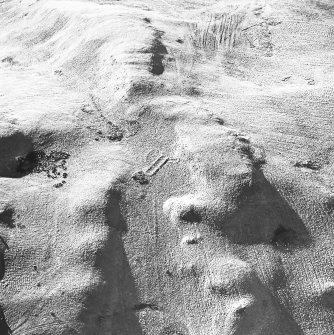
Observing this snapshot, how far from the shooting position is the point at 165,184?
22.1 feet

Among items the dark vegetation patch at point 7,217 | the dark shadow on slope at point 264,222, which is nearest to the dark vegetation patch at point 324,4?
the dark shadow on slope at point 264,222

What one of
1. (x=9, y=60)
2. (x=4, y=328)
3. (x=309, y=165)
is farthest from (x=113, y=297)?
(x=9, y=60)

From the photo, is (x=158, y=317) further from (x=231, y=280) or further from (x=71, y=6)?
(x=71, y=6)

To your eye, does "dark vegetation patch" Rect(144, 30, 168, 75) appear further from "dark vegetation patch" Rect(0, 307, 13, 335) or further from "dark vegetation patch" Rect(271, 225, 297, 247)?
"dark vegetation patch" Rect(0, 307, 13, 335)

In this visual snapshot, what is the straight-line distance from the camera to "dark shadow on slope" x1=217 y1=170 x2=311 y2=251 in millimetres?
6285

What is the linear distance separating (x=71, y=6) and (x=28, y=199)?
5.11 m

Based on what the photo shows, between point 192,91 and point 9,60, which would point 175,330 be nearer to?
point 192,91

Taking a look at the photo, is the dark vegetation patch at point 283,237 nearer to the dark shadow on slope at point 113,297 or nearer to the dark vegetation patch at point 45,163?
the dark shadow on slope at point 113,297

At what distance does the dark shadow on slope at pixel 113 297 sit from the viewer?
564 centimetres

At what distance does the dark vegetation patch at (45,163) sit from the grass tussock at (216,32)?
3509 mm

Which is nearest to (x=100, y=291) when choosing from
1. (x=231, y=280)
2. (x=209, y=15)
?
(x=231, y=280)

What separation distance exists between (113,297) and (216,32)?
227 inches

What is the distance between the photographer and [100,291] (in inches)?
228

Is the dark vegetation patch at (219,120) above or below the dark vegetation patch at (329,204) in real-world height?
above
